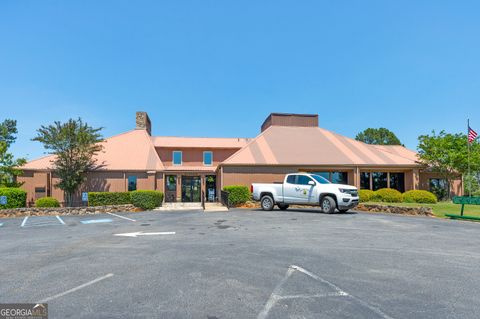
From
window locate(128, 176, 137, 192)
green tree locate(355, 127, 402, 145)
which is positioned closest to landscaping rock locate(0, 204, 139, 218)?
window locate(128, 176, 137, 192)

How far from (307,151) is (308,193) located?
10095 mm

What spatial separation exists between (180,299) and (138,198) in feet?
56.8

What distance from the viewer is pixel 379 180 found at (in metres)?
25.9

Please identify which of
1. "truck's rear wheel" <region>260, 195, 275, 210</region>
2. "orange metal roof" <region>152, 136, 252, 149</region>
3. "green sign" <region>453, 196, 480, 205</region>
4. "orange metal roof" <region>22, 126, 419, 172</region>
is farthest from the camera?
"orange metal roof" <region>152, 136, 252, 149</region>

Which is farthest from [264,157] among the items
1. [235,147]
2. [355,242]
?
[355,242]

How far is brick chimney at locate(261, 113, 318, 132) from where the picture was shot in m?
29.1

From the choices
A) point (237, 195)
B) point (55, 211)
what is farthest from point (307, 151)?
point (55, 211)

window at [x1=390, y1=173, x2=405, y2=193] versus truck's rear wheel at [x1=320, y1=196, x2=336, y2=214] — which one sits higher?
window at [x1=390, y1=173, x2=405, y2=193]

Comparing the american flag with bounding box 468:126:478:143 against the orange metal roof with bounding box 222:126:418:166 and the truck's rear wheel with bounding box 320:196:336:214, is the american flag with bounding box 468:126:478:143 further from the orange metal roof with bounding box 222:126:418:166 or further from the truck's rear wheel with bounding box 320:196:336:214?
the truck's rear wheel with bounding box 320:196:336:214

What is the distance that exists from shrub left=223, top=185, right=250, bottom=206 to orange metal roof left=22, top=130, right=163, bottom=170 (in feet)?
25.4

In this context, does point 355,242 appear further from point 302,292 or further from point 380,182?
point 380,182

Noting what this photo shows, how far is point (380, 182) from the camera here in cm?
2592

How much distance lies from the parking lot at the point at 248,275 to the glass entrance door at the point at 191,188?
17.9 metres

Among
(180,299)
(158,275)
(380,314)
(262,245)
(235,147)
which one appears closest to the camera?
(380,314)
